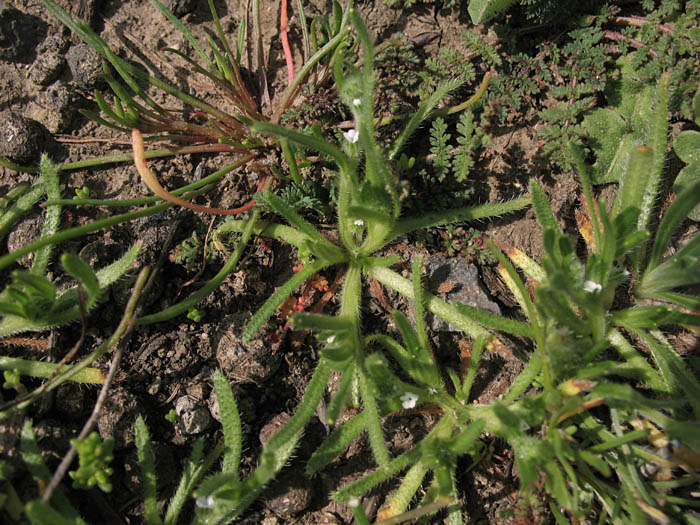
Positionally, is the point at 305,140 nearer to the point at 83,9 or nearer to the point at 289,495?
the point at 289,495

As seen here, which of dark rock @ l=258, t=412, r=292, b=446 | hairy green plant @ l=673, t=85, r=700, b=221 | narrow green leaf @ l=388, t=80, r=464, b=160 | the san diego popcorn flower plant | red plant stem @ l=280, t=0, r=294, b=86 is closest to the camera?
the san diego popcorn flower plant

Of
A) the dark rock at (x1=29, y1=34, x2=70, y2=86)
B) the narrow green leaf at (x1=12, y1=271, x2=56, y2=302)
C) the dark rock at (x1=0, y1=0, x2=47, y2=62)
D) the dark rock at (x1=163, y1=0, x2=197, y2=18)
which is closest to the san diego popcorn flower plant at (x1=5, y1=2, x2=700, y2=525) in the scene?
the narrow green leaf at (x1=12, y1=271, x2=56, y2=302)

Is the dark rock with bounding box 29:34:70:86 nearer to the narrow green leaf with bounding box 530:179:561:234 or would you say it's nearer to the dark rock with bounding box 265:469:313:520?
the dark rock with bounding box 265:469:313:520

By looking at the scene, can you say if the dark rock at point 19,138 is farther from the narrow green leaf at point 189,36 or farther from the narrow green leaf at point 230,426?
the narrow green leaf at point 230,426

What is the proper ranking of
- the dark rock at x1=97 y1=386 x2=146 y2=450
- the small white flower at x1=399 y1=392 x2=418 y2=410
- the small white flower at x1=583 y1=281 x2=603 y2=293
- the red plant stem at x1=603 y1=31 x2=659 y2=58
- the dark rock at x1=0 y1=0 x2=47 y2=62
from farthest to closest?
the dark rock at x1=0 y1=0 x2=47 y2=62, the red plant stem at x1=603 y1=31 x2=659 y2=58, the dark rock at x1=97 y1=386 x2=146 y2=450, the small white flower at x1=399 y1=392 x2=418 y2=410, the small white flower at x1=583 y1=281 x2=603 y2=293

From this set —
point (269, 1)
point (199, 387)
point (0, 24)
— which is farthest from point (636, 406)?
point (0, 24)

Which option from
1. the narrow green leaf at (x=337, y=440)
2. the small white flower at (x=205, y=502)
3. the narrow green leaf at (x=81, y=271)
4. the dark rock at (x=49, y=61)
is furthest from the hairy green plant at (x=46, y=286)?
the narrow green leaf at (x=337, y=440)

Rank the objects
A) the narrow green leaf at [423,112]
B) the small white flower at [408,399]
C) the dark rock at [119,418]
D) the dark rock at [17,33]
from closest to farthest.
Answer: the small white flower at [408,399] → the dark rock at [119,418] → the narrow green leaf at [423,112] → the dark rock at [17,33]

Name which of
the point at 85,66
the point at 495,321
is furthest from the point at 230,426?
the point at 85,66
